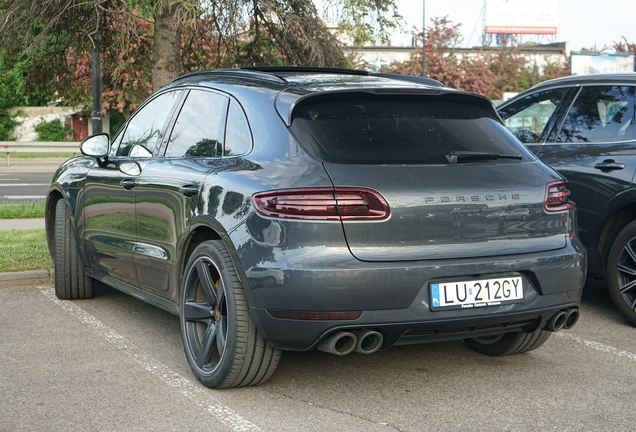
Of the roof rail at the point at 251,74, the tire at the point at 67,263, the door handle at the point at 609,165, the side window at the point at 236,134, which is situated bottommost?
the tire at the point at 67,263

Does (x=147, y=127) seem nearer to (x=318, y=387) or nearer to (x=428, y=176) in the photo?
(x=318, y=387)

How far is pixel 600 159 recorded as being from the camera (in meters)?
6.33

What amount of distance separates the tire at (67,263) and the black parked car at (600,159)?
3.68 m

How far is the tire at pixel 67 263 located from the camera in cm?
678

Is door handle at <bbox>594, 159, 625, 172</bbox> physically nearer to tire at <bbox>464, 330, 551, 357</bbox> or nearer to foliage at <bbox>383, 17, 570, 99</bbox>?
tire at <bbox>464, 330, 551, 357</bbox>

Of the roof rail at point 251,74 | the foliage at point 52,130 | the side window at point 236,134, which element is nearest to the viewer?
the side window at point 236,134

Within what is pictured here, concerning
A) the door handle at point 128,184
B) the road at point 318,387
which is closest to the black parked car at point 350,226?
the road at point 318,387

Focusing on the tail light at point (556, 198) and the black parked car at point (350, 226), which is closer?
the black parked car at point (350, 226)

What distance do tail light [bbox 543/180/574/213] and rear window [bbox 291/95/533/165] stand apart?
22cm

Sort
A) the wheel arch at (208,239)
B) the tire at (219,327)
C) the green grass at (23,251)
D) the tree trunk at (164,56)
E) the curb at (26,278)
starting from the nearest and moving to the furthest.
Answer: the wheel arch at (208,239) < the tire at (219,327) < the curb at (26,278) < the green grass at (23,251) < the tree trunk at (164,56)

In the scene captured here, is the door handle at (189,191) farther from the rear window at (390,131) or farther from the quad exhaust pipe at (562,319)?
the quad exhaust pipe at (562,319)

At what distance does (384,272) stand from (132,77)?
9963 mm

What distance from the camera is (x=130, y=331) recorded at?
5938 mm

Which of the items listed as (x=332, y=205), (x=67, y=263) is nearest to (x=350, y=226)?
(x=332, y=205)
